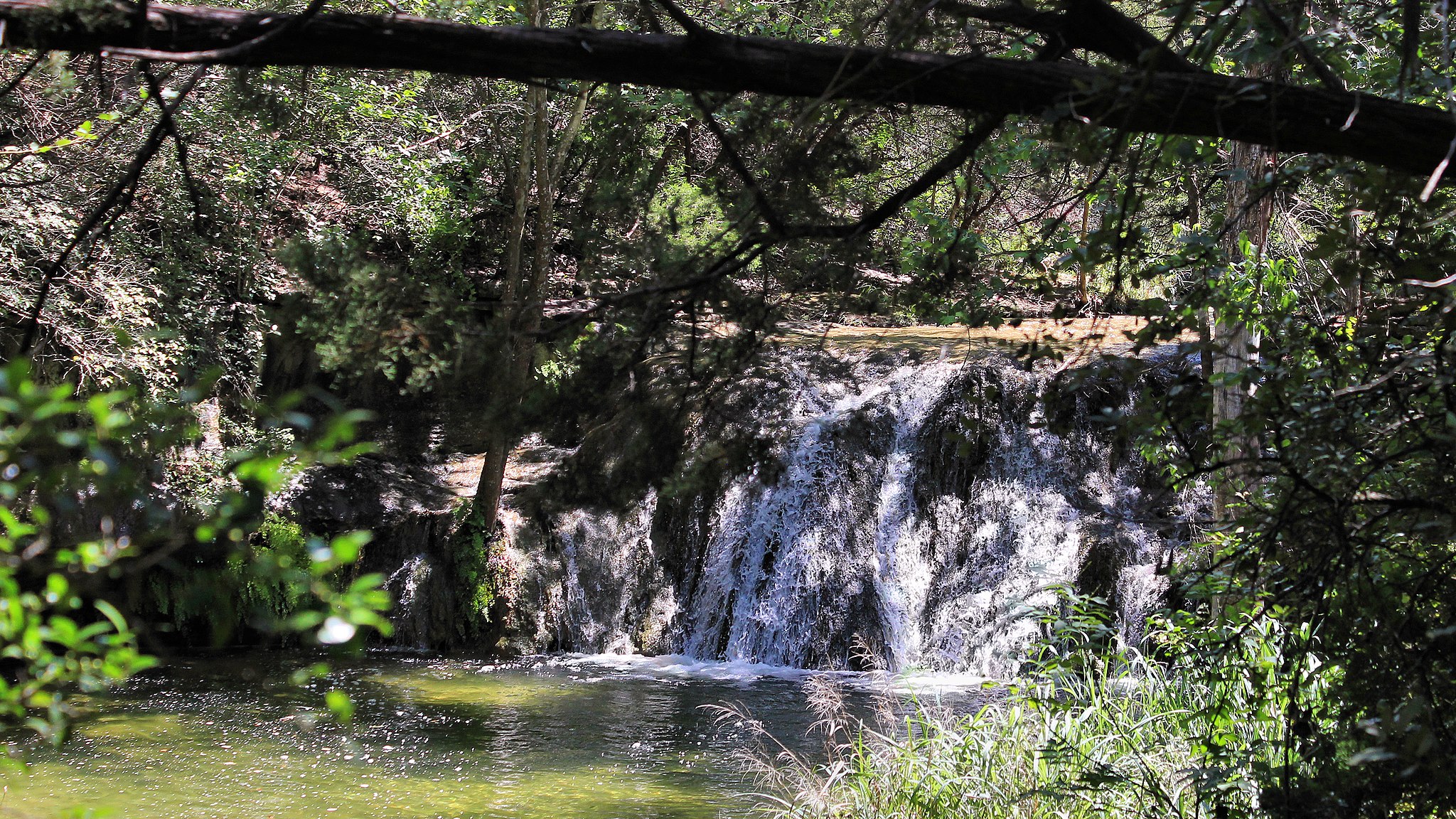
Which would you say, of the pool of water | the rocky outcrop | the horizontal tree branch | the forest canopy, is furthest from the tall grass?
the rocky outcrop

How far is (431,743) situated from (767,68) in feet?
21.4

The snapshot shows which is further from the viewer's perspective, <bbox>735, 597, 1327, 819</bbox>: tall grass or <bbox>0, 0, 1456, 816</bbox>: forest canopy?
<bbox>735, 597, 1327, 819</bbox>: tall grass

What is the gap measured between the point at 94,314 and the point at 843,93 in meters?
8.62

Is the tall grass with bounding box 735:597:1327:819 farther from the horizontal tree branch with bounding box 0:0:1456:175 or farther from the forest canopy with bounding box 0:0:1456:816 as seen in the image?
the horizontal tree branch with bounding box 0:0:1456:175

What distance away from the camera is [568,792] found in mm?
6957

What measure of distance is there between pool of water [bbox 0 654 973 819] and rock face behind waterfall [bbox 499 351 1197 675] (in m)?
0.65

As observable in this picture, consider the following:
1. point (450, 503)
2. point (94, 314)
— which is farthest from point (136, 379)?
point (450, 503)

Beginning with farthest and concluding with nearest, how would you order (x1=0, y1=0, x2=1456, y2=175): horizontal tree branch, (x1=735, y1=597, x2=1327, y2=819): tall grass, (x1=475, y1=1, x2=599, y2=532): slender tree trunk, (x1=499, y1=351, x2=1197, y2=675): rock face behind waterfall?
(x1=475, y1=1, x2=599, y2=532): slender tree trunk, (x1=499, y1=351, x2=1197, y2=675): rock face behind waterfall, (x1=735, y1=597, x2=1327, y2=819): tall grass, (x1=0, y1=0, x2=1456, y2=175): horizontal tree branch

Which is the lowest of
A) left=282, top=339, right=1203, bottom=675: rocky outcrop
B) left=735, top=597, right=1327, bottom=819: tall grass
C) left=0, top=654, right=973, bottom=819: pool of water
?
left=0, top=654, right=973, bottom=819: pool of water

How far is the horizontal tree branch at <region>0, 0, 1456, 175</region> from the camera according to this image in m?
2.51

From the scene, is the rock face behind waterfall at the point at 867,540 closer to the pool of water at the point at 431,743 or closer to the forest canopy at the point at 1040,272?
the pool of water at the point at 431,743

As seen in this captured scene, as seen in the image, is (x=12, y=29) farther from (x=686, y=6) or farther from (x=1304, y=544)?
(x=686, y=6)

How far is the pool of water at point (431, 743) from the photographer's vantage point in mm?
6691

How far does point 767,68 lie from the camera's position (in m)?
2.71
